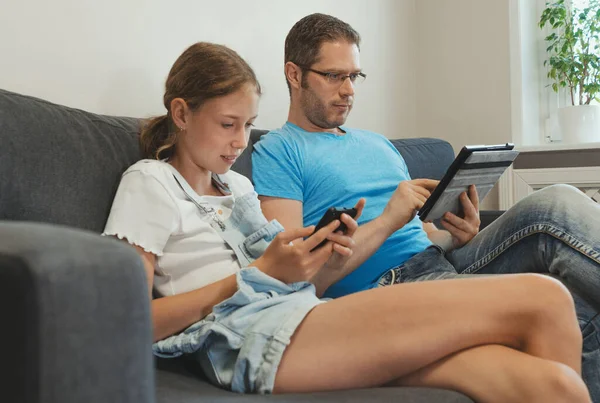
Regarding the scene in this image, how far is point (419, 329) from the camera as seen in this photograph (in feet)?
3.22

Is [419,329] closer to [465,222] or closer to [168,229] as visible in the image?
[168,229]

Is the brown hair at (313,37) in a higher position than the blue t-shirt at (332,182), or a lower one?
higher

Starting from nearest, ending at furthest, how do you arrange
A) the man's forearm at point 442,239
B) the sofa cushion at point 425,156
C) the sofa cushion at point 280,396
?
1. the sofa cushion at point 280,396
2. the man's forearm at point 442,239
3. the sofa cushion at point 425,156

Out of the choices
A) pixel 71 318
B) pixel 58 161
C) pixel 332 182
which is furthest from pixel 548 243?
pixel 71 318

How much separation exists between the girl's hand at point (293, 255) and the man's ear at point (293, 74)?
767 mm

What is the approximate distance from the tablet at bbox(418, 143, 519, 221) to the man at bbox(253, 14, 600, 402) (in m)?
0.04

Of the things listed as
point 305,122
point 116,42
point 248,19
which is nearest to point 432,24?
point 248,19

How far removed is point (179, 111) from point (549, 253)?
0.86 m

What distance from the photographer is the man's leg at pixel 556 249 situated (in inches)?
54.8

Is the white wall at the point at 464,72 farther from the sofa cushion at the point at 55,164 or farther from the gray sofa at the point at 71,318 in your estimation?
the gray sofa at the point at 71,318

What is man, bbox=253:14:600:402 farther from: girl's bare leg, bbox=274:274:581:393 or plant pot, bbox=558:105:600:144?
plant pot, bbox=558:105:600:144

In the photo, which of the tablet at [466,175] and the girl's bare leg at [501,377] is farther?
the tablet at [466,175]

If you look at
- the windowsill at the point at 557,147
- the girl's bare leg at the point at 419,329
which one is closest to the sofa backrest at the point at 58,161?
the girl's bare leg at the point at 419,329

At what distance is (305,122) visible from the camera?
1839mm
